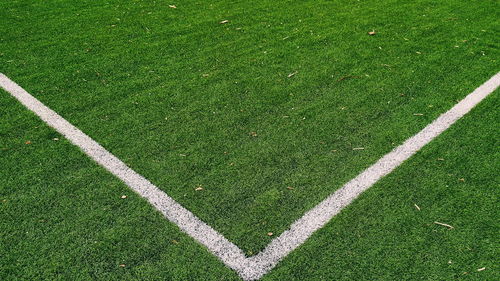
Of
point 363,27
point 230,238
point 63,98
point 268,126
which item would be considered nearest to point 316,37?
point 363,27

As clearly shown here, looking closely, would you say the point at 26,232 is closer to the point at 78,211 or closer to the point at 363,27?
the point at 78,211

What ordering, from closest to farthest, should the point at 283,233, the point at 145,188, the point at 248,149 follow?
the point at 283,233, the point at 145,188, the point at 248,149

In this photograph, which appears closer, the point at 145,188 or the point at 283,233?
the point at 283,233

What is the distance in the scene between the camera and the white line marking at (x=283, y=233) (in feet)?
8.41

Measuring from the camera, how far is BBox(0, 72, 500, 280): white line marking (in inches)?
101

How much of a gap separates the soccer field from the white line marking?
0.04ft

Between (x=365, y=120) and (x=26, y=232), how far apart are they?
273 cm

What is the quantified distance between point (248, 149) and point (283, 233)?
90 centimetres

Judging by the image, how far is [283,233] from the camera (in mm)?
2707

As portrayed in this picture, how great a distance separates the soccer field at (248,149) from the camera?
101 inches

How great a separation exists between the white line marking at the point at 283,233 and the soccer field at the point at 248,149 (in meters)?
0.01

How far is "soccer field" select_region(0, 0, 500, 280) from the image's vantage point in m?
2.57

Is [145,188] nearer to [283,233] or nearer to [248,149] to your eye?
[248,149]

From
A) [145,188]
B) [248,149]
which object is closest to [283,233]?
[248,149]
